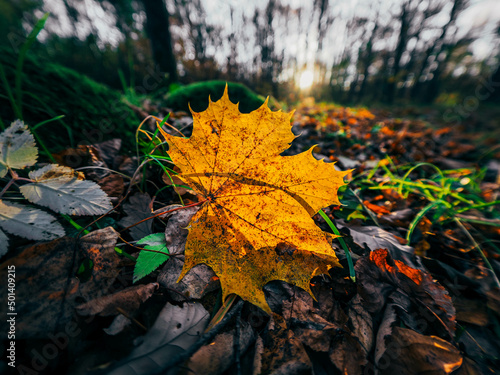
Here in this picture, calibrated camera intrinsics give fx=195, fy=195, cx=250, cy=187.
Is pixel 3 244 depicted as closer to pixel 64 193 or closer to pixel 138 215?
pixel 64 193

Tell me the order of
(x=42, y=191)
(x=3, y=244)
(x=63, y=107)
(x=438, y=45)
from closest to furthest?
1. (x=3, y=244)
2. (x=42, y=191)
3. (x=63, y=107)
4. (x=438, y=45)

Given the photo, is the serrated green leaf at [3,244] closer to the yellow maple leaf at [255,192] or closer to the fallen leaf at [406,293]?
the yellow maple leaf at [255,192]

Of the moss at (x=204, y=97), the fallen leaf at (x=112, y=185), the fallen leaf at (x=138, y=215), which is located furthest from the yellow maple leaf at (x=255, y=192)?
the moss at (x=204, y=97)

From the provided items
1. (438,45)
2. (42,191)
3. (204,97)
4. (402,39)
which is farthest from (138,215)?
(438,45)

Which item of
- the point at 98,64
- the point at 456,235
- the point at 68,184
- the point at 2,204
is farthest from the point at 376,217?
the point at 98,64

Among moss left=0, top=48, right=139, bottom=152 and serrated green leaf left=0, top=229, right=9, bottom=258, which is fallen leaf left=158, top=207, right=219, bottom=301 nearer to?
serrated green leaf left=0, top=229, right=9, bottom=258

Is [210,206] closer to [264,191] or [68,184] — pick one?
[264,191]

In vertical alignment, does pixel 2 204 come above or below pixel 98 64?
below
